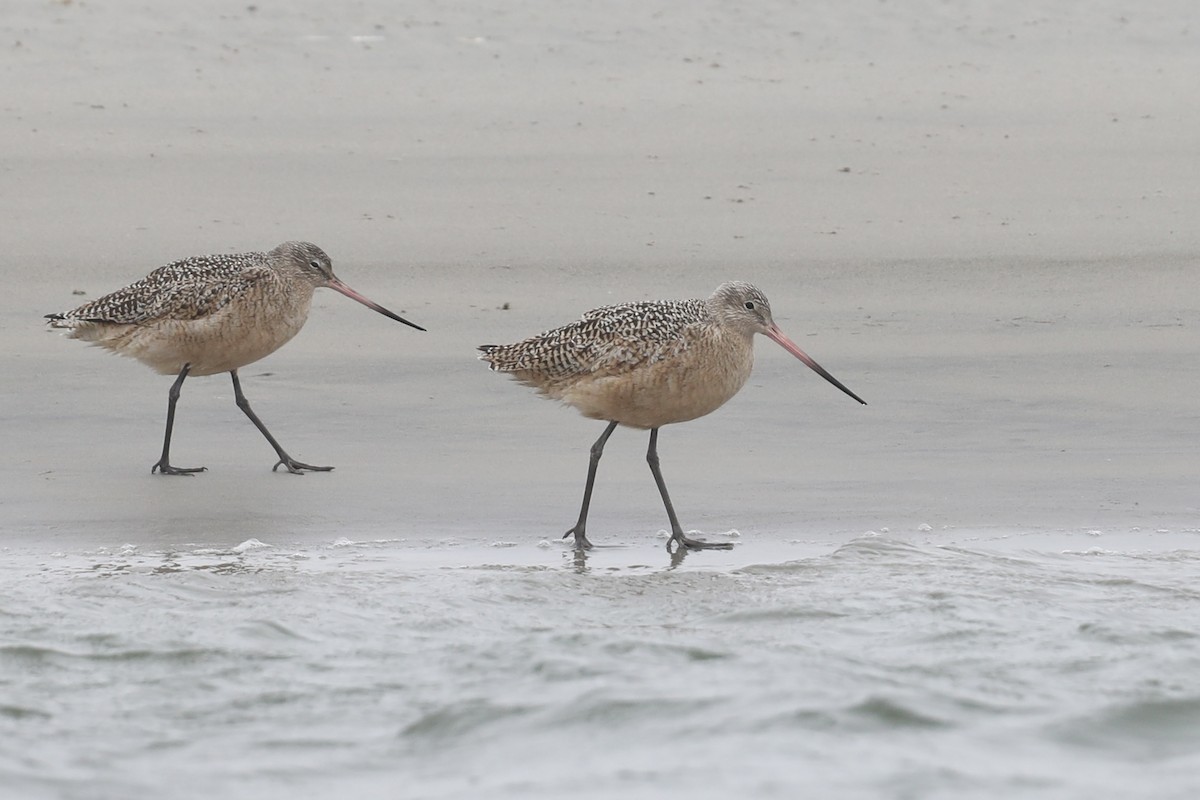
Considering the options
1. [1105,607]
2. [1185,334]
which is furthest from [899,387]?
[1105,607]

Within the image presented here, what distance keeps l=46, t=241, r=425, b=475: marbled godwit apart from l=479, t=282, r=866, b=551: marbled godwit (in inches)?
50.5

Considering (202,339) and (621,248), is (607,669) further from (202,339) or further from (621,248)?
(621,248)

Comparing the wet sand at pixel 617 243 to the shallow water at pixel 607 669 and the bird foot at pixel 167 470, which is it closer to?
the bird foot at pixel 167 470

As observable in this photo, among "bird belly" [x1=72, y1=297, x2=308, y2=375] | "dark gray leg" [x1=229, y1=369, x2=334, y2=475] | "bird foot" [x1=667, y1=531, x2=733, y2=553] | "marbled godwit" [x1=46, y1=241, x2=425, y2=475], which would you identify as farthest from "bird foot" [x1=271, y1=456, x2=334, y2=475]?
"bird foot" [x1=667, y1=531, x2=733, y2=553]

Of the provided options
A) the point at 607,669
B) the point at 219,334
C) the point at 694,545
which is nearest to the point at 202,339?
the point at 219,334

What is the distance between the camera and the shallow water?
4992mm

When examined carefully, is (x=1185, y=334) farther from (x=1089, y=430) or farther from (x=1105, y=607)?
(x=1105, y=607)

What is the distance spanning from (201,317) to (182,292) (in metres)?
0.17

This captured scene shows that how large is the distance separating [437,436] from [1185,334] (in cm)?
358

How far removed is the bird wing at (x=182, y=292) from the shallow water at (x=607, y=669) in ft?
5.12

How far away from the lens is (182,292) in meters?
7.64

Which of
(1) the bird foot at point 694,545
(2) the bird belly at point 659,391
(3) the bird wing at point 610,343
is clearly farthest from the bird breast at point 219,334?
(1) the bird foot at point 694,545

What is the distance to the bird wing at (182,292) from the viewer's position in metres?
7.59

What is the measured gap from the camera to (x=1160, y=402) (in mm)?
7875
